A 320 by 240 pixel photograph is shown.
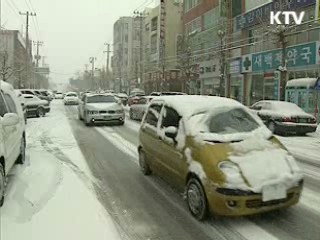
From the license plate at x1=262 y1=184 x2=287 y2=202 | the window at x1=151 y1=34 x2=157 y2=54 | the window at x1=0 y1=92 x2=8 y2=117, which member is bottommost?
the license plate at x1=262 y1=184 x2=287 y2=202

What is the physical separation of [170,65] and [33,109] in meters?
41.0

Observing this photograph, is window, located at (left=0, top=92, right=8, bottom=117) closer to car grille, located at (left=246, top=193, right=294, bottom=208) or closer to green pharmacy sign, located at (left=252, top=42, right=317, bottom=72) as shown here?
car grille, located at (left=246, top=193, right=294, bottom=208)

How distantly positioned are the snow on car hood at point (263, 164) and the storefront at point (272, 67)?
70.4ft

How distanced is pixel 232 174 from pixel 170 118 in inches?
82.4

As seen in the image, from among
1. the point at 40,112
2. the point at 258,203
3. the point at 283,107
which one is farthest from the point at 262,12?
the point at 258,203

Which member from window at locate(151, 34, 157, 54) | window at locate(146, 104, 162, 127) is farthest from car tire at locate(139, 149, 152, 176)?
window at locate(151, 34, 157, 54)

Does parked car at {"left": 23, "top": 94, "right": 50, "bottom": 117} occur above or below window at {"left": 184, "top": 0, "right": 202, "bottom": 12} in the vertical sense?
below

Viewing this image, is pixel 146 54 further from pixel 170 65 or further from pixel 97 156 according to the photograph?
pixel 97 156

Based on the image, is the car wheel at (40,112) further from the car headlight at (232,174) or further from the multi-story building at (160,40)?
the multi-story building at (160,40)

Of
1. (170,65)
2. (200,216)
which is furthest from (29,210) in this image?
(170,65)

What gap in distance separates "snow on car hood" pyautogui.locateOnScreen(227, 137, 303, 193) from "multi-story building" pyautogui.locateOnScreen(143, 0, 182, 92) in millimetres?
57172

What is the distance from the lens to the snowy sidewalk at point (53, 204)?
18.1 feet

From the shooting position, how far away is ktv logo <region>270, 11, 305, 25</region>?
86.1ft

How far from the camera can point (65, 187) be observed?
780 cm
